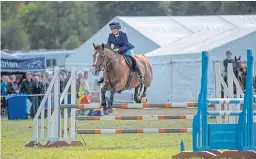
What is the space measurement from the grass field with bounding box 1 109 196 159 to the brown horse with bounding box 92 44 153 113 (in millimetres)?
962

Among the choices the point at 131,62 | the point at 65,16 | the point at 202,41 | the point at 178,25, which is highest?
the point at 65,16

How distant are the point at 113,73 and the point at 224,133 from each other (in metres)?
5.21

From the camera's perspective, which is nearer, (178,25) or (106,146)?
(106,146)

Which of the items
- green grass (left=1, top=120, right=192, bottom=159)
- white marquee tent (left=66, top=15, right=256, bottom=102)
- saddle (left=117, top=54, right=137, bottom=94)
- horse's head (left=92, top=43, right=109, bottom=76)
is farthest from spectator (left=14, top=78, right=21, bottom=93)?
horse's head (left=92, top=43, right=109, bottom=76)

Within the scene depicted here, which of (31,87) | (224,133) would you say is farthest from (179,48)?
(224,133)

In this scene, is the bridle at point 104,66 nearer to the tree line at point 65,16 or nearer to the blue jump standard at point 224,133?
the blue jump standard at point 224,133

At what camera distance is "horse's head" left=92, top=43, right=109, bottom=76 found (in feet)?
52.1

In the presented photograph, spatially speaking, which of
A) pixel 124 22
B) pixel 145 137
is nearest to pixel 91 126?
pixel 145 137

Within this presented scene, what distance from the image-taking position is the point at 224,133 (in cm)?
1195

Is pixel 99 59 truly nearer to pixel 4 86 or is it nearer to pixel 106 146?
pixel 106 146

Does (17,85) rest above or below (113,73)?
below

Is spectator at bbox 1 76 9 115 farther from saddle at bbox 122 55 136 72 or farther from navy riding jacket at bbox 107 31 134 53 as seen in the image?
navy riding jacket at bbox 107 31 134 53

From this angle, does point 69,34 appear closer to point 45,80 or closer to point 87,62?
point 87,62

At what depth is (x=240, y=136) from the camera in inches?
468
